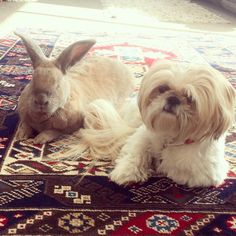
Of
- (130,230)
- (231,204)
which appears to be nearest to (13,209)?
(130,230)

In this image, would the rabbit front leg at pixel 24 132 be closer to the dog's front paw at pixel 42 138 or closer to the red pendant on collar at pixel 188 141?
the dog's front paw at pixel 42 138

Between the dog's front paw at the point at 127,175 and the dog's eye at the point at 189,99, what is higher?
the dog's eye at the point at 189,99

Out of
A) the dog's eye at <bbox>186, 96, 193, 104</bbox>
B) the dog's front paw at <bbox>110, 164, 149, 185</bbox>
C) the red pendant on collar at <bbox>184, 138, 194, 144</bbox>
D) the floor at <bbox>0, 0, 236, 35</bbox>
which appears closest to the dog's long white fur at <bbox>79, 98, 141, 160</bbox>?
the dog's front paw at <bbox>110, 164, 149, 185</bbox>

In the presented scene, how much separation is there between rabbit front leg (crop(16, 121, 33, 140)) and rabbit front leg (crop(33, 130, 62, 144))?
49 millimetres

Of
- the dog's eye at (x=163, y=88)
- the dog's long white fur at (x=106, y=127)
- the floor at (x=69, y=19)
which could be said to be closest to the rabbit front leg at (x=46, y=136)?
the dog's long white fur at (x=106, y=127)

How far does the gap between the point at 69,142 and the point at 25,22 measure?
9.00 ft

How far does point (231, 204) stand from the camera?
1584 millimetres

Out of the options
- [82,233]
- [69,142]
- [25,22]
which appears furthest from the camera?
[25,22]

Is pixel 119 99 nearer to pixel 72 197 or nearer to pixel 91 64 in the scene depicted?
pixel 91 64

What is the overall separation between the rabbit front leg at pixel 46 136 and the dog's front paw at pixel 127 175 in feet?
1.23

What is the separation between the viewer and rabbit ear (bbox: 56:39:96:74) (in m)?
1.88

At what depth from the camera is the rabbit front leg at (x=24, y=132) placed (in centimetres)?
196

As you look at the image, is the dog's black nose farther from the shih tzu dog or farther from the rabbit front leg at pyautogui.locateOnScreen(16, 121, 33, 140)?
the rabbit front leg at pyautogui.locateOnScreen(16, 121, 33, 140)

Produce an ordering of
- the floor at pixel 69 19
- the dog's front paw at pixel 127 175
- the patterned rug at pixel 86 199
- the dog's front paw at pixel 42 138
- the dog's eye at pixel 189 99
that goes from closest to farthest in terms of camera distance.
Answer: the patterned rug at pixel 86 199, the dog's eye at pixel 189 99, the dog's front paw at pixel 127 175, the dog's front paw at pixel 42 138, the floor at pixel 69 19
